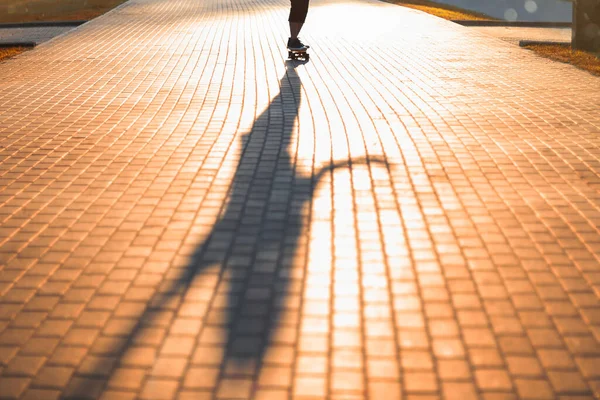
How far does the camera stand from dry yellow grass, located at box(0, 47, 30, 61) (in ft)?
39.7

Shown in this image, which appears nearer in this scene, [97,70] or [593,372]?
[593,372]

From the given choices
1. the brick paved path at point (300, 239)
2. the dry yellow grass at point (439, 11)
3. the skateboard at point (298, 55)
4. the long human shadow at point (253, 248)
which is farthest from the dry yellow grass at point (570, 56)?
the dry yellow grass at point (439, 11)

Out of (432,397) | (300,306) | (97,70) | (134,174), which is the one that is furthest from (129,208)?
(97,70)

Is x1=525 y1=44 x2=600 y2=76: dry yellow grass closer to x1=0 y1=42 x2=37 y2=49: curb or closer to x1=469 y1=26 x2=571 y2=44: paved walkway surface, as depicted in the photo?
x1=469 y1=26 x2=571 y2=44: paved walkway surface

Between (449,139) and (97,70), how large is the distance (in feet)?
19.2

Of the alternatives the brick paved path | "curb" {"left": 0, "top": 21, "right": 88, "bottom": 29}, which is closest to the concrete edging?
the brick paved path

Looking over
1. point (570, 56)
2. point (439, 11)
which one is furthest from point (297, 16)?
point (439, 11)

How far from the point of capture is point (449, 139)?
21.7 feet

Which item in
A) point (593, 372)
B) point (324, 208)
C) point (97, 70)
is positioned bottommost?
point (593, 372)

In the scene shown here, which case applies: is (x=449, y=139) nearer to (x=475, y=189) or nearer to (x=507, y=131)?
(x=507, y=131)

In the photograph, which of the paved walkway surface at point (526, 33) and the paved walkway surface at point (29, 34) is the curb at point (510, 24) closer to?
the paved walkway surface at point (526, 33)

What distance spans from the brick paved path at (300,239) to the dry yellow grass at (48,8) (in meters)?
14.2

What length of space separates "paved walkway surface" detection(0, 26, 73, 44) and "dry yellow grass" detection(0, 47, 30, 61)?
1.49 ft

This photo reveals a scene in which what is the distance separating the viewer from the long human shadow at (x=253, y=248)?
3455 mm
